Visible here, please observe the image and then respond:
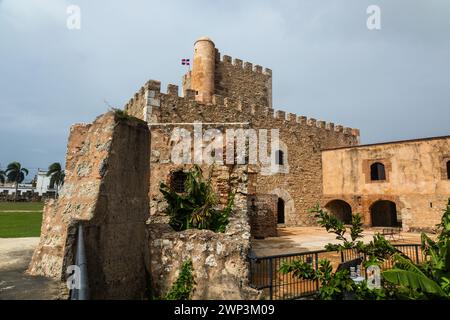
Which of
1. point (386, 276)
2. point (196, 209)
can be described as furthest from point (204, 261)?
point (386, 276)

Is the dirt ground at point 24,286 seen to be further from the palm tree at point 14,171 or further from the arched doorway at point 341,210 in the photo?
the palm tree at point 14,171

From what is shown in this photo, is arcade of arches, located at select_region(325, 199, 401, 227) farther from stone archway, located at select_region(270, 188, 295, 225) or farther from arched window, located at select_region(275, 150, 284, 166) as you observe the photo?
arched window, located at select_region(275, 150, 284, 166)

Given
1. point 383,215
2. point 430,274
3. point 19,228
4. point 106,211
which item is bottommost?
point 383,215

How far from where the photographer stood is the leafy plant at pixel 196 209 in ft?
22.4

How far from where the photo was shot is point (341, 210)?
2120cm

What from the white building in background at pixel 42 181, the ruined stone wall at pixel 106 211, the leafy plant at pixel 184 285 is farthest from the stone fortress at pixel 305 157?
the white building in background at pixel 42 181

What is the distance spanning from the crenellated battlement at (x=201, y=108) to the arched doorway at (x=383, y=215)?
7.80 m

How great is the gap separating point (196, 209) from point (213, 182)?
139 cm

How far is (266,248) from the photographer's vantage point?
32.3ft

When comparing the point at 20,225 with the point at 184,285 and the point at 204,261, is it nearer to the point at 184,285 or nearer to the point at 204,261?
the point at 184,285

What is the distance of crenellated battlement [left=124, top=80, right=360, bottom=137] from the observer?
44.3ft

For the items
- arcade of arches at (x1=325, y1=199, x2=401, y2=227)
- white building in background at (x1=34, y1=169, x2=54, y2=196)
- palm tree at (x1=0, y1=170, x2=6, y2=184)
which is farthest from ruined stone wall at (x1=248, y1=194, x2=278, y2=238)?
palm tree at (x1=0, y1=170, x2=6, y2=184)

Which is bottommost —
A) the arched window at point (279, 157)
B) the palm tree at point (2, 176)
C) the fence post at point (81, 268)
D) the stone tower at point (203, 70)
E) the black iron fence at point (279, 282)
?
the black iron fence at point (279, 282)
